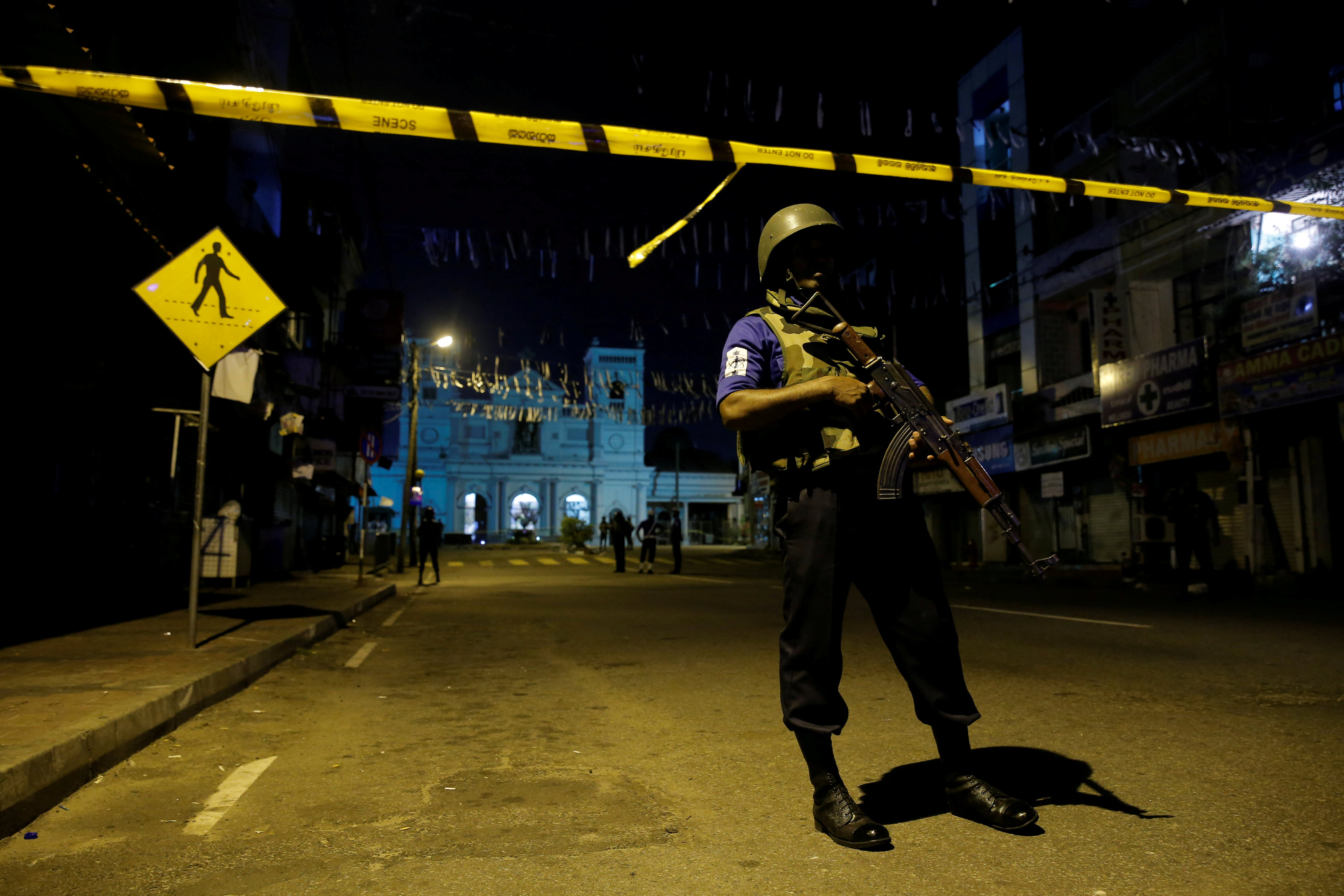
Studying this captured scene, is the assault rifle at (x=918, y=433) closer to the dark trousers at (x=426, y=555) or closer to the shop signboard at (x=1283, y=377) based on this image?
the shop signboard at (x=1283, y=377)

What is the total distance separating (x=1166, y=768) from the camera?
3.60 m

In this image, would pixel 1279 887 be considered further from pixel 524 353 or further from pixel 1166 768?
pixel 524 353

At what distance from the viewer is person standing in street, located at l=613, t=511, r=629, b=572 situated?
24.9 meters

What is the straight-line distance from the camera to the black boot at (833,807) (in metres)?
2.71

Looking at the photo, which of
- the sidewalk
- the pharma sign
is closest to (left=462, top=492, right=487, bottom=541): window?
the pharma sign

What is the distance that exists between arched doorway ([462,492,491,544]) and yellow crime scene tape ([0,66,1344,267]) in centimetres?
7244

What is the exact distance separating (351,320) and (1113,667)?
25320 mm

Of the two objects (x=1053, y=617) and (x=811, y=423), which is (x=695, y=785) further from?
(x=1053, y=617)

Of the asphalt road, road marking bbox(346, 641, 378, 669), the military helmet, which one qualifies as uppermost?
the military helmet

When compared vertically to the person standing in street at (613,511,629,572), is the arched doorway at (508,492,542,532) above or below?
above

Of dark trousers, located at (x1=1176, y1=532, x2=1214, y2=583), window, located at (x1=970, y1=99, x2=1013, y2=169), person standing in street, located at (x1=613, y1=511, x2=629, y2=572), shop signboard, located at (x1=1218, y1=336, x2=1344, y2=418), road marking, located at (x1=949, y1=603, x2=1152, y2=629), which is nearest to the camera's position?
road marking, located at (x1=949, y1=603, x2=1152, y2=629)

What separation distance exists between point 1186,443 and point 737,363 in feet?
59.0

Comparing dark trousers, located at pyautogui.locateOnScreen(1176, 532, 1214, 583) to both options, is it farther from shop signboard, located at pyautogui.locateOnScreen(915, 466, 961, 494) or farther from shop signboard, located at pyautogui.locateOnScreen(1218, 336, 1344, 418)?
shop signboard, located at pyautogui.locateOnScreen(915, 466, 961, 494)

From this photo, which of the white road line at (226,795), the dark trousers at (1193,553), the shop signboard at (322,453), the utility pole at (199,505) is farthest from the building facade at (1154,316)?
the shop signboard at (322,453)
